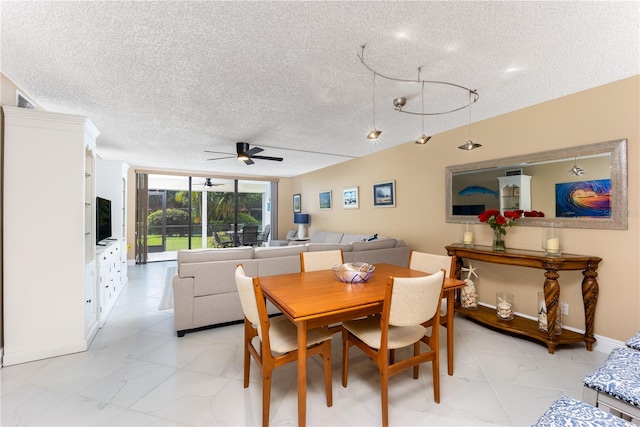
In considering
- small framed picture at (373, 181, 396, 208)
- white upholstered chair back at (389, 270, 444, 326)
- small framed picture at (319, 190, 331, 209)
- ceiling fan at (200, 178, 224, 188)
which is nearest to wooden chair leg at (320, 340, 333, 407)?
white upholstered chair back at (389, 270, 444, 326)

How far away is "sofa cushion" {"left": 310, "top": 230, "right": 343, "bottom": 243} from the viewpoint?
5.80m

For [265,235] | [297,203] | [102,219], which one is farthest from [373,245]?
[265,235]

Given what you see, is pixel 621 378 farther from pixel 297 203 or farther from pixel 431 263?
pixel 297 203

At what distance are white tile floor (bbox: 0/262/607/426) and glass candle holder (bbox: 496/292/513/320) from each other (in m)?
0.23

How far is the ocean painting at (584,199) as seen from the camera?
7.90 feet

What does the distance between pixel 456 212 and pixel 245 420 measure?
3293 mm

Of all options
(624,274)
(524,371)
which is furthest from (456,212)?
(524,371)

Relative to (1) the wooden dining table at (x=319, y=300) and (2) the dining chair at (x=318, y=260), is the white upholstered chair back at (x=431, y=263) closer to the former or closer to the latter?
(1) the wooden dining table at (x=319, y=300)

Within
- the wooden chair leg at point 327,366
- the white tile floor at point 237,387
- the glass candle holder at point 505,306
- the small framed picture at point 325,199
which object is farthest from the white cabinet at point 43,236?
the small framed picture at point 325,199

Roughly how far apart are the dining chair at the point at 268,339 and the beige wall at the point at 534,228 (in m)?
2.52

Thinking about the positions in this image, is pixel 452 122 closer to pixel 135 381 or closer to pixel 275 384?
pixel 275 384

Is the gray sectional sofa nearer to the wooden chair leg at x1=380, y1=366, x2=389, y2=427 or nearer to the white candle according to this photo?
the wooden chair leg at x1=380, y1=366, x2=389, y2=427

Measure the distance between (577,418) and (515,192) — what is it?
2.57 metres

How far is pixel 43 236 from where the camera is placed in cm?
227
